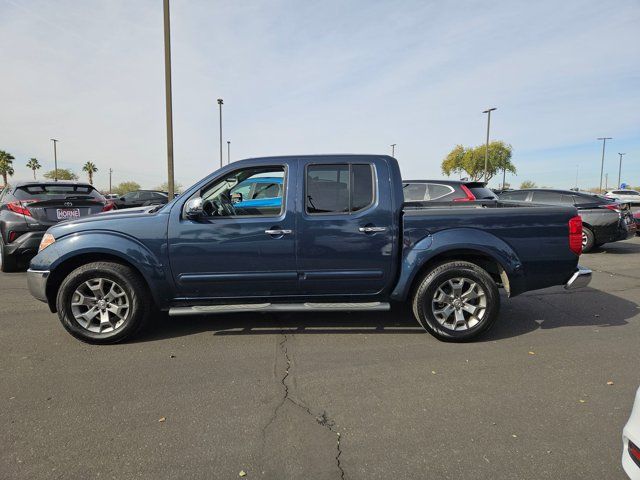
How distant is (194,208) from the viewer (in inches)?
152

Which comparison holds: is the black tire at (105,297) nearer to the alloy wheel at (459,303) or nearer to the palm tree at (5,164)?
the alloy wheel at (459,303)

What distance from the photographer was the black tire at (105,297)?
12.7 ft

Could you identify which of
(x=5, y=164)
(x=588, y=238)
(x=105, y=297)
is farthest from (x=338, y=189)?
(x=5, y=164)

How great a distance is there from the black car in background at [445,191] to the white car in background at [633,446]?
23.3 feet

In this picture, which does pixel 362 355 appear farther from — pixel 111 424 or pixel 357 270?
pixel 111 424

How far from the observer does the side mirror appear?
386 cm

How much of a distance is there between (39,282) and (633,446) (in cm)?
468

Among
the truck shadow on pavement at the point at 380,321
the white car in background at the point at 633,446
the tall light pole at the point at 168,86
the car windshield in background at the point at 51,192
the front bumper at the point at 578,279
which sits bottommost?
the truck shadow on pavement at the point at 380,321

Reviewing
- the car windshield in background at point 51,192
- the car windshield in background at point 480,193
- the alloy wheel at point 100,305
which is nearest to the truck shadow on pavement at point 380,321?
the alloy wheel at point 100,305

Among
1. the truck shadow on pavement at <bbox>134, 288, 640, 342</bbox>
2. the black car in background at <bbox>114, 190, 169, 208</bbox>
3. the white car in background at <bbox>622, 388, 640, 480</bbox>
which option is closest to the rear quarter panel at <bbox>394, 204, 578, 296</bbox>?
the truck shadow on pavement at <bbox>134, 288, 640, 342</bbox>

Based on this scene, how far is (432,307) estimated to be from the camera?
399cm

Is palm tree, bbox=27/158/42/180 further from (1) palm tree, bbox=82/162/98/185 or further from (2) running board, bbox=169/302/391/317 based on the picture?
(2) running board, bbox=169/302/391/317

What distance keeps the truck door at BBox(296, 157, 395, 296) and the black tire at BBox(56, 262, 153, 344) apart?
1.64 meters

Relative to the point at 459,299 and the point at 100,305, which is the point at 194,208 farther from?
the point at 459,299
